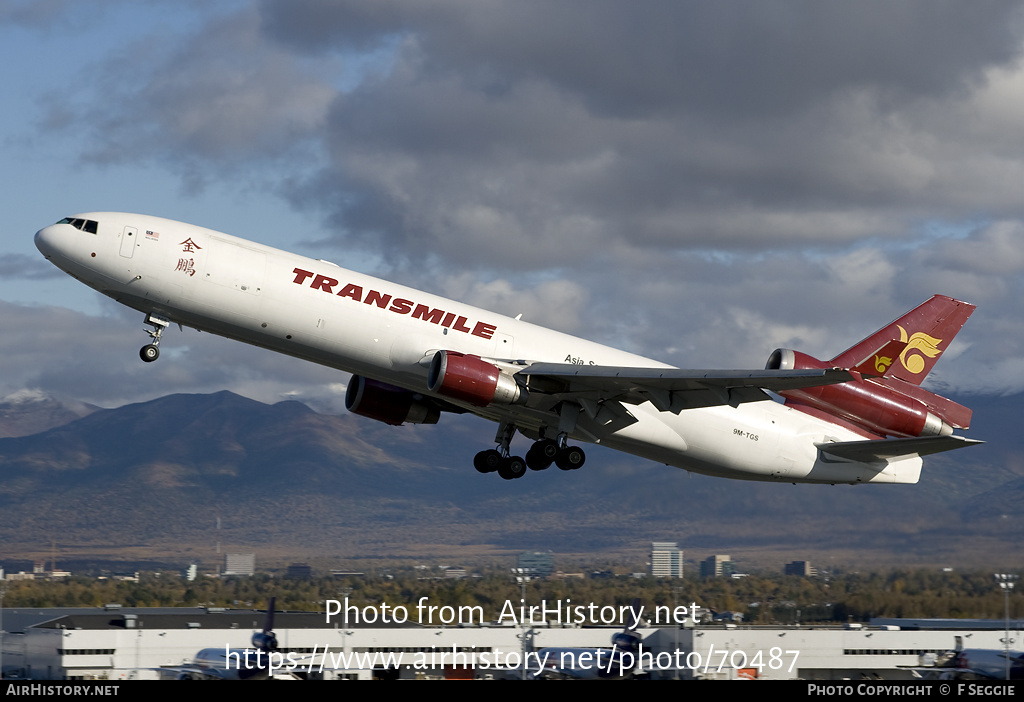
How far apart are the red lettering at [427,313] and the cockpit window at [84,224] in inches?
350

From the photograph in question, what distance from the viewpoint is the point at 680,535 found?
57.8 meters

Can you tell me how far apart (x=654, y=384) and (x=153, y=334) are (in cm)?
1401

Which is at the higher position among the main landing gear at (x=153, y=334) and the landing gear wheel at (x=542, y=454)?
the main landing gear at (x=153, y=334)

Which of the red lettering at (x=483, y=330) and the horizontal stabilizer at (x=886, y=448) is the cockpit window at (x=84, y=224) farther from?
the horizontal stabilizer at (x=886, y=448)

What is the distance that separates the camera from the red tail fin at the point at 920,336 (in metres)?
36.9

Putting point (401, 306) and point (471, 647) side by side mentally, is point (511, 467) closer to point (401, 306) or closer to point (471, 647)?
point (401, 306)

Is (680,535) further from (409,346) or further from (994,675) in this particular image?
(409,346)

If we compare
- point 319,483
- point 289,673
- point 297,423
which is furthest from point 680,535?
point 297,423

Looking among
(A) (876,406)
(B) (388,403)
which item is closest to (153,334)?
(B) (388,403)

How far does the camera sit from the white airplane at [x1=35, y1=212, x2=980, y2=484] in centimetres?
3000

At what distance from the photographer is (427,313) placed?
31734 millimetres

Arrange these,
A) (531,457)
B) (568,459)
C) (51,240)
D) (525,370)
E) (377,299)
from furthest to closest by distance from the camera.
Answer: (531,457)
(568,459)
(525,370)
(377,299)
(51,240)

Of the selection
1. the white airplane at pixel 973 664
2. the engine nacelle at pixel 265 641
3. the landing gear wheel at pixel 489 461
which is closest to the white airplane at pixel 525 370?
the landing gear wheel at pixel 489 461

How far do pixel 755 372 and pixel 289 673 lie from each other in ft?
60.7
